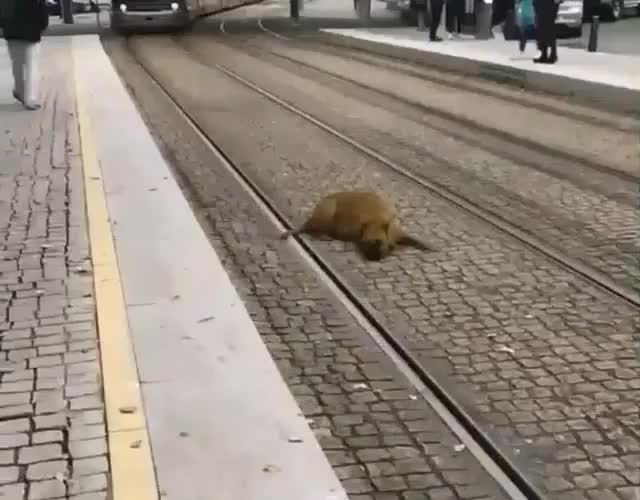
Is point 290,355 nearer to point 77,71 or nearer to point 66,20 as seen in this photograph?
point 77,71

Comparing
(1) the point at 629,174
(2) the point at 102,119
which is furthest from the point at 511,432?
(2) the point at 102,119

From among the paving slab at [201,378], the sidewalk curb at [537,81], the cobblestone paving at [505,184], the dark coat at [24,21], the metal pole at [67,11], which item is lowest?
the metal pole at [67,11]

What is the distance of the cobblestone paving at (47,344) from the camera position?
4.18 metres

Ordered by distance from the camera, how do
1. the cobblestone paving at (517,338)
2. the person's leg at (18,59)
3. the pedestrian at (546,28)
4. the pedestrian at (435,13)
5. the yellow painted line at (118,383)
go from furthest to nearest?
the pedestrian at (435,13) → the pedestrian at (546,28) → the person's leg at (18,59) → the cobblestone paving at (517,338) → the yellow painted line at (118,383)

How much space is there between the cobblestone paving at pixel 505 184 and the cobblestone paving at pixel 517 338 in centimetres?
44

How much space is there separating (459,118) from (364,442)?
10801 mm

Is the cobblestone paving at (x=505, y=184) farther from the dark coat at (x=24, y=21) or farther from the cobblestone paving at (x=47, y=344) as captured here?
the dark coat at (x=24, y=21)

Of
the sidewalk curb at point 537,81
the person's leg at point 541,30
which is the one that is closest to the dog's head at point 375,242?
the sidewalk curb at point 537,81

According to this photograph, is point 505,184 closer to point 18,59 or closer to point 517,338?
point 517,338

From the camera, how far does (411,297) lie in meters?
6.56

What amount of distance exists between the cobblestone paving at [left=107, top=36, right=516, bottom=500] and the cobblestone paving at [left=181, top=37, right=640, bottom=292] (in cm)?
202

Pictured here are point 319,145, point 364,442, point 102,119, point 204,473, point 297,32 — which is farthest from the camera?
point 297,32

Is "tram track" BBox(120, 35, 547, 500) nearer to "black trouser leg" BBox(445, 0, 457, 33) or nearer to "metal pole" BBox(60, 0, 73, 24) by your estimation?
"black trouser leg" BBox(445, 0, 457, 33)


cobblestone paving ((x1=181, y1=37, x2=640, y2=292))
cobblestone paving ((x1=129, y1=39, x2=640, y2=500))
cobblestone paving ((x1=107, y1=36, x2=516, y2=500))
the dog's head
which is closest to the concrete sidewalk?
cobblestone paving ((x1=107, y1=36, x2=516, y2=500))
